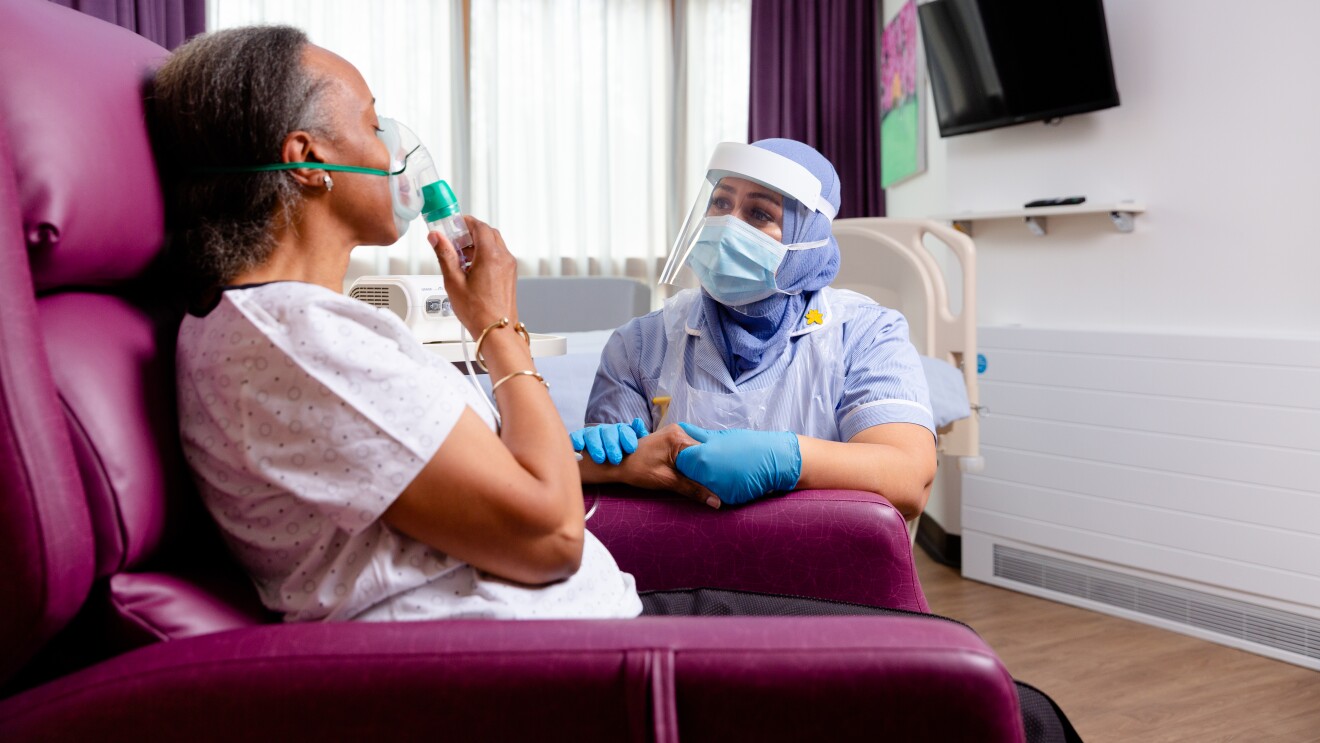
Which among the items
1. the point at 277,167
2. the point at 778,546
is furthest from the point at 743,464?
the point at 277,167

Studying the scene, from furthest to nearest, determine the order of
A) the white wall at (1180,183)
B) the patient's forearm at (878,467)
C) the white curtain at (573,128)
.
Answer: the white curtain at (573,128), the white wall at (1180,183), the patient's forearm at (878,467)

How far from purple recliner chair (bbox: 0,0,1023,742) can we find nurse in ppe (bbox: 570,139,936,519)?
820mm

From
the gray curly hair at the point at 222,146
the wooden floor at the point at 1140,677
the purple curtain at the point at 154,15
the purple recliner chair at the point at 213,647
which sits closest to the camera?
the purple recliner chair at the point at 213,647

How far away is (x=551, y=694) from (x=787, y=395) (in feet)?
3.46

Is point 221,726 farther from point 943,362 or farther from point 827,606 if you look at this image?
point 943,362

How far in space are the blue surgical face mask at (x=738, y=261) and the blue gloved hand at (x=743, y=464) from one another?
16.6 inches

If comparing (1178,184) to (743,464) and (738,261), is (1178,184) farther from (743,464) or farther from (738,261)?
(743,464)

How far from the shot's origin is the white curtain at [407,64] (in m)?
4.14

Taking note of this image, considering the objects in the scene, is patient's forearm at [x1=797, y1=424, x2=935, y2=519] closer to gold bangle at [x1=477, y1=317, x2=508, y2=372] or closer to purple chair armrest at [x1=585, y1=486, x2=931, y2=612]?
purple chair armrest at [x1=585, y1=486, x2=931, y2=612]

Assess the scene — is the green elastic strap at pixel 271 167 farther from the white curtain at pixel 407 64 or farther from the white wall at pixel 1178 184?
the white curtain at pixel 407 64

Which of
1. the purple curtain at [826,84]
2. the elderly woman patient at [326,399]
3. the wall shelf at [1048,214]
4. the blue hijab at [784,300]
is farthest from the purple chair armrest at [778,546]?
the purple curtain at [826,84]

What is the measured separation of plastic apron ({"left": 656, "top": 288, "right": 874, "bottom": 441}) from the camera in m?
1.73

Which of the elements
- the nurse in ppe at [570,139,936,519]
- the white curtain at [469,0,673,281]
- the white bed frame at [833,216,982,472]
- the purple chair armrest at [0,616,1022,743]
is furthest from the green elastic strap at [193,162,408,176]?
the white curtain at [469,0,673,281]

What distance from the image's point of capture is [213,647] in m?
0.78
